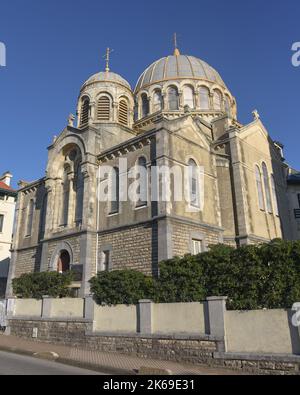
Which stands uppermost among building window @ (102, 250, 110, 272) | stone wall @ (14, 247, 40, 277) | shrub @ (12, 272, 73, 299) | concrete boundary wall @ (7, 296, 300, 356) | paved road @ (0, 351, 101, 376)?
stone wall @ (14, 247, 40, 277)

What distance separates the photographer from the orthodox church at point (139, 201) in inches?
714

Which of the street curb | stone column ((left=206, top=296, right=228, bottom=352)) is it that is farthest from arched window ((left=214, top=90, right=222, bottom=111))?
the street curb

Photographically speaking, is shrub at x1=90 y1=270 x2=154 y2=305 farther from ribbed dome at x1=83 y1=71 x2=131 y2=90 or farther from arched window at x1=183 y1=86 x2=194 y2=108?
arched window at x1=183 y1=86 x2=194 y2=108

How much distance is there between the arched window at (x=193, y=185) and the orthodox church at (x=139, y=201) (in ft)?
0.58

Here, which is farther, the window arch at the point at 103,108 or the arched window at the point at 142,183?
the window arch at the point at 103,108

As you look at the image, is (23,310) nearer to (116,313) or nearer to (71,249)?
(71,249)

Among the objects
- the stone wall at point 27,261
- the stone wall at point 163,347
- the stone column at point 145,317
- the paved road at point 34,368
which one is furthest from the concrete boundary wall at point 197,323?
the stone wall at point 27,261

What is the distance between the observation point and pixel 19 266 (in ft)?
83.8

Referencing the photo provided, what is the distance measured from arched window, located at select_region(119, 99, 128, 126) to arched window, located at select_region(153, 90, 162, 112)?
5.10m

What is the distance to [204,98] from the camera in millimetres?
30688

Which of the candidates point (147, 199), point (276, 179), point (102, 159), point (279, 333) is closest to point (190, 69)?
point (276, 179)

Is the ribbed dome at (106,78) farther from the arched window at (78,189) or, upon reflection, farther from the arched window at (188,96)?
the arched window at (78,189)

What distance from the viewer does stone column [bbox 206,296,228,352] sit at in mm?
10617
